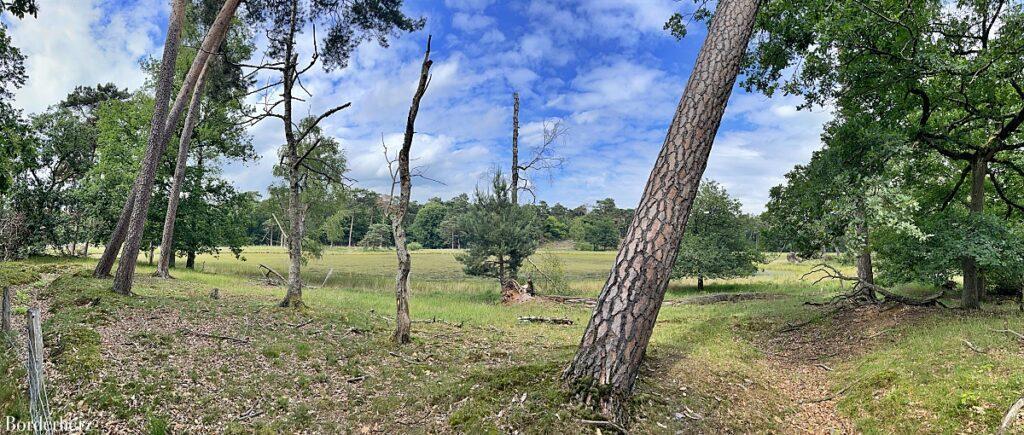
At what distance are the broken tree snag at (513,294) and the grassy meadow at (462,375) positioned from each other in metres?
7.44

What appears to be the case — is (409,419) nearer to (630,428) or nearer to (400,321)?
(630,428)

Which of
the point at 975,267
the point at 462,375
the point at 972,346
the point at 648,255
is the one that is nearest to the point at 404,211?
the point at 462,375

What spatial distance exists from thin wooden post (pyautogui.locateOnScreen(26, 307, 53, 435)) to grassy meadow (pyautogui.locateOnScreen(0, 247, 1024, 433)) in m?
0.22

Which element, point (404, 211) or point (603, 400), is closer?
point (603, 400)

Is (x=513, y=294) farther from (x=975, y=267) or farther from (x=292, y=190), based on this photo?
(x=975, y=267)

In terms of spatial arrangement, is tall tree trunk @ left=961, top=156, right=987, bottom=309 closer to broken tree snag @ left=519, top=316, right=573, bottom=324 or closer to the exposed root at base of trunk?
broken tree snag @ left=519, top=316, right=573, bottom=324

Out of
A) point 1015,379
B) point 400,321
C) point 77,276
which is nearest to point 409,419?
point 400,321

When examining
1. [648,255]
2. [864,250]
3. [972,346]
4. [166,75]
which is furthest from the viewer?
[166,75]

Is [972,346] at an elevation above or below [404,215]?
below

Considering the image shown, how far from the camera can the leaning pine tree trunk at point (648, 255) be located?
3904 millimetres

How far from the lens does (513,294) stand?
1650 centimetres

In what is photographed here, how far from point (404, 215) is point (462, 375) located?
103 inches

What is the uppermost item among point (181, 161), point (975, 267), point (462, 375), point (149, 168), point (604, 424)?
point (181, 161)

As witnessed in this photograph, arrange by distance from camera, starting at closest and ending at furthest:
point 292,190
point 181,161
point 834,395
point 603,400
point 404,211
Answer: point 603,400, point 834,395, point 404,211, point 292,190, point 181,161
